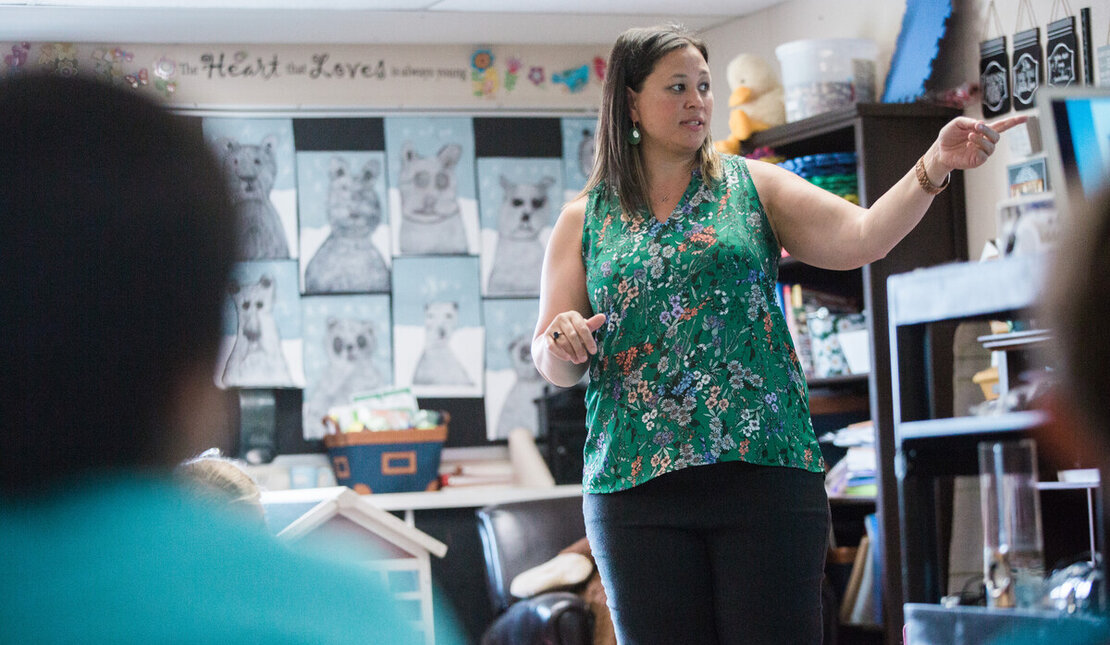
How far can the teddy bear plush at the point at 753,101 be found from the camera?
151 inches

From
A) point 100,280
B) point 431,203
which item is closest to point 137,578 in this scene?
point 100,280

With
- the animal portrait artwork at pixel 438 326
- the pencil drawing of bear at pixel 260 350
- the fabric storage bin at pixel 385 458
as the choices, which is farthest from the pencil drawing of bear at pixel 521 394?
the pencil drawing of bear at pixel 260 350

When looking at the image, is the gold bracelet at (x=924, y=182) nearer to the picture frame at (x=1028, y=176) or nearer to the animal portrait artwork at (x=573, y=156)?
the picture frame at (x=1028, y=176)

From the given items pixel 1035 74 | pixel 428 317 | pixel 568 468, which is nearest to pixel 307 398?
pixel 428 317

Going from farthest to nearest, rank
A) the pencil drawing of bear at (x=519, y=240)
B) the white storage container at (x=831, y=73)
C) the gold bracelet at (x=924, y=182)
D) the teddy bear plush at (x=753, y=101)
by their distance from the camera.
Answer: the pencil drawing of bear at (x=519, y=240) → the teddy bear plush at (x=753, y=101) → the white storage container at (x=831, y=73) → the gold bracelet at (x=924, y=182)

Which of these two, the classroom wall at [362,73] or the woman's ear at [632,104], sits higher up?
the classroom wall at [362,73]

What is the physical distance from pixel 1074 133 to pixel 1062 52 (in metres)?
2.31

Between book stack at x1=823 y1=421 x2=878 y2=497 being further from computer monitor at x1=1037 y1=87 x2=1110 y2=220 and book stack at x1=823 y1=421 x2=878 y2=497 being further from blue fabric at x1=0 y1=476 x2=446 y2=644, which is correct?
blue fabric at x1=0 y1=476 x2=446 y2=644

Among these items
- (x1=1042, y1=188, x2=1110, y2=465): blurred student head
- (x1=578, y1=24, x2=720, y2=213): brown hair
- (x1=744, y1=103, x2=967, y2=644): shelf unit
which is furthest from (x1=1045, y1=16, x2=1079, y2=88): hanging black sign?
(x1=1042, y1=188, x2=1110, y2=465): blurred student head

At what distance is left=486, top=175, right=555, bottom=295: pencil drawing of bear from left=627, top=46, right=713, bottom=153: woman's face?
2766 mm

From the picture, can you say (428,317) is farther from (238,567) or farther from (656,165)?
(238,567)

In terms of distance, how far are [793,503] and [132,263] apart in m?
1.28

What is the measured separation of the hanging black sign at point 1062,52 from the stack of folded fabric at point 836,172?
57 centimetres

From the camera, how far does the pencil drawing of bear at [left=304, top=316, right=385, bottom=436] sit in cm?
444
